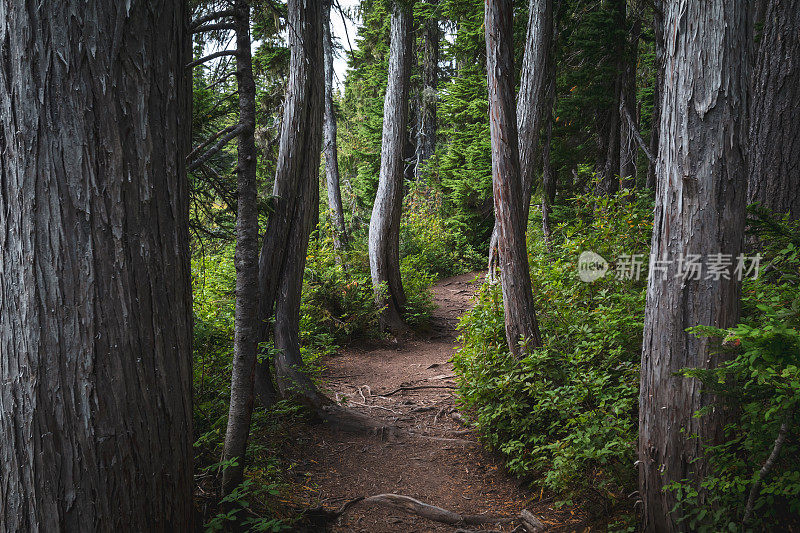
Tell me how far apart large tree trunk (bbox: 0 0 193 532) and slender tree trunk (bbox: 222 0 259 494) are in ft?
3.36

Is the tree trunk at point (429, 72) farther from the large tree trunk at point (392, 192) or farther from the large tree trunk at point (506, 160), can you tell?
the large tree trunk at point (506, 160)

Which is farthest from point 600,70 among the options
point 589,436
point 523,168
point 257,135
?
point 589,436

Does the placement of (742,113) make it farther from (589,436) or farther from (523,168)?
(523,168)

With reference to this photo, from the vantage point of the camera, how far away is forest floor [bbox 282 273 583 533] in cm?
411

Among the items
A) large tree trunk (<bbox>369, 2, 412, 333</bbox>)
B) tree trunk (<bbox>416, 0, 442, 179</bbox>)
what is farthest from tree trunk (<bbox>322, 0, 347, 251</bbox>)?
tree trunk (<bbox>416, 0, 442, 179</bbox>)

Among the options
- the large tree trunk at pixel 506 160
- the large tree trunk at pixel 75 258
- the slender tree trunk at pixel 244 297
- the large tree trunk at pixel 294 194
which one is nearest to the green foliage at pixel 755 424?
the large tree trunk at pixel 506 160

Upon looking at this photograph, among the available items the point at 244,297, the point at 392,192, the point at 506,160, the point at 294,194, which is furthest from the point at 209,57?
the point at 392,192

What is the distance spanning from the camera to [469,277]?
16.3 m

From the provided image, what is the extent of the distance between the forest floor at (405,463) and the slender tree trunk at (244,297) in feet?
3.45

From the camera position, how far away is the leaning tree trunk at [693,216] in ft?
10.2

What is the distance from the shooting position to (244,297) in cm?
339

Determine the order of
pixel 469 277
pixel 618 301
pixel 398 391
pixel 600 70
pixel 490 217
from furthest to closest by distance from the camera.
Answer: pixel 490 217 < pixel 469 277 < pixel 600 70 < pixel 398 391 < pixel 618 301

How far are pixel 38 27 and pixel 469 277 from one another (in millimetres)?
14880

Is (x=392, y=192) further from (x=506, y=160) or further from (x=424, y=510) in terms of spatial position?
(x=424, y=510)
